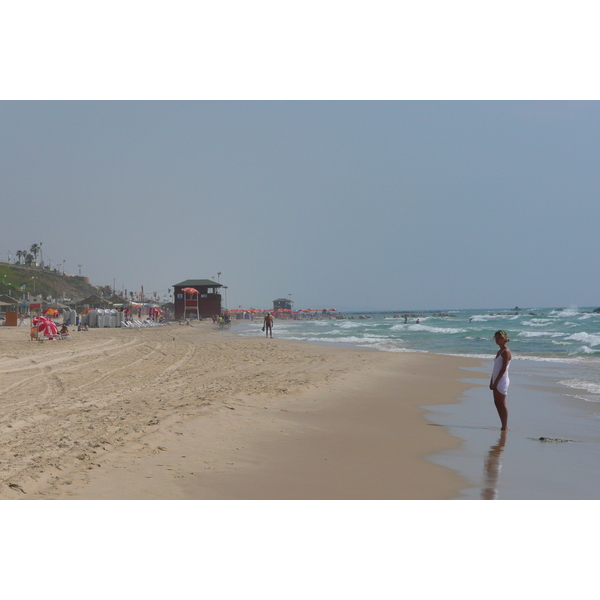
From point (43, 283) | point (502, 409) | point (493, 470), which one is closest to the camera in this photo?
point (493, 470)

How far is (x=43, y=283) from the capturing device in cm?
14012

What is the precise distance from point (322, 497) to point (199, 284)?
69.2m

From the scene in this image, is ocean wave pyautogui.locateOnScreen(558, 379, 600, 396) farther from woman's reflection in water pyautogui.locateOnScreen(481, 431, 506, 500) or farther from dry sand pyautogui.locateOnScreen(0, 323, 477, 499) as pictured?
woman's reflection in water pyautogui.locateOnScreen(481, 431, 506, 500)

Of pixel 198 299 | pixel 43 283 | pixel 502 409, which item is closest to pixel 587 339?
pixel 502 409

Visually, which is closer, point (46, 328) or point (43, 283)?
point (46, 328)

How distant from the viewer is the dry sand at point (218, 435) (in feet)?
16.1

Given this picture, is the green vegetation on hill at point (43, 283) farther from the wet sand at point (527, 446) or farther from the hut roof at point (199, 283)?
the wet sand at point (527, 446)

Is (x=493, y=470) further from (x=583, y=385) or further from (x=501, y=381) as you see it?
(x=583, y=385)

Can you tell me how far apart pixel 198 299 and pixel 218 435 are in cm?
6593

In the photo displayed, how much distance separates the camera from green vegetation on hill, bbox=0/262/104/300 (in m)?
132

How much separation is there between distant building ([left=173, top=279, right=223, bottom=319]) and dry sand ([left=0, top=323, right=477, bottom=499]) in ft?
186

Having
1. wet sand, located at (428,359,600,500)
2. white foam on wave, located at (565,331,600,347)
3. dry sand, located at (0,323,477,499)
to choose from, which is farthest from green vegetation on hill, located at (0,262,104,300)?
wet sand, located at (428,359,600,500)

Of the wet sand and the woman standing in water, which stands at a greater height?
the woman standing in water

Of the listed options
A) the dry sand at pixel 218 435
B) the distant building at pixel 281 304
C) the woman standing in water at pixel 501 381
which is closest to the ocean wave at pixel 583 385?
the dry sand at pixel 218 435
